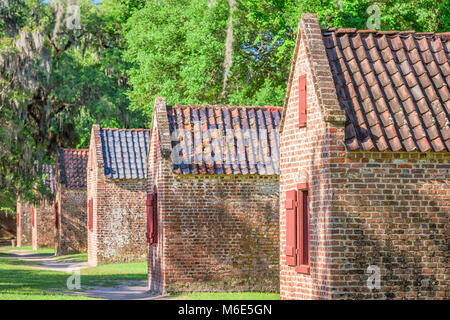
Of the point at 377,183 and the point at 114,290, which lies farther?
the point at 114,290

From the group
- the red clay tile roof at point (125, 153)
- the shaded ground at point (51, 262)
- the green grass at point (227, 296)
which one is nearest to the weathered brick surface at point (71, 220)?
the shaded ground at point (51, 262)

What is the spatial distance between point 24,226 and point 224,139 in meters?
36.9

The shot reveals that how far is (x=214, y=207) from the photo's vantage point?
71.8ft

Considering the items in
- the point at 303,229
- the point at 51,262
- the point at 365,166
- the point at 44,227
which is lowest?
the point at 51,262

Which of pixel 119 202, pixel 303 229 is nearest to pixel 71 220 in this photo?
pixel 119 202

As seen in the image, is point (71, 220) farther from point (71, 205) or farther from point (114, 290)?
point (114, 290)

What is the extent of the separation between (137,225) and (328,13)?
1212 cm

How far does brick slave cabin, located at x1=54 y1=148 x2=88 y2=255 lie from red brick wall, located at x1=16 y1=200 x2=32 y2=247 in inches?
458

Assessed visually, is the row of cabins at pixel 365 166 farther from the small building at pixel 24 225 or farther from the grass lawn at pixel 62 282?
the small building at pixel 24 225

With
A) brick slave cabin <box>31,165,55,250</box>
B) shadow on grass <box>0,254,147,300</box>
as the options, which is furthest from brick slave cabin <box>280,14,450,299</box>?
brick slave cabin <box>31,165,55,250</box>

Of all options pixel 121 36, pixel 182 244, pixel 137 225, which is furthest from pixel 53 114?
pixel 182 244

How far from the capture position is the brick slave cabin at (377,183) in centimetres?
1358

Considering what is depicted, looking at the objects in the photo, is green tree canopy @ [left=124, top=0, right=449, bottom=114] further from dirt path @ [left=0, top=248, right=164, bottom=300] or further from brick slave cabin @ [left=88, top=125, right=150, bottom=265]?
dirt path @ [left=0, top=248, right=164, bottom=300]

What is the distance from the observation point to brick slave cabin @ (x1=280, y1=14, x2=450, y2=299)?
13578 millimetres
